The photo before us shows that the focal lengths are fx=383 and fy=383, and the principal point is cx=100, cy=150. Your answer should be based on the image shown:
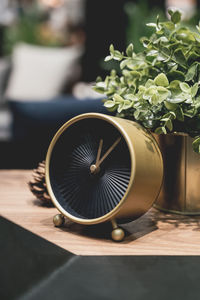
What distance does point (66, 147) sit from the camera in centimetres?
85

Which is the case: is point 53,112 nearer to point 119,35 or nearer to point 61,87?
point 61,87

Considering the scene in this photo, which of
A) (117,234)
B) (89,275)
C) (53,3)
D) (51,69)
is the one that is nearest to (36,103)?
(117,234)

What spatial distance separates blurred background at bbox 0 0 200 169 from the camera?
1.88 metres

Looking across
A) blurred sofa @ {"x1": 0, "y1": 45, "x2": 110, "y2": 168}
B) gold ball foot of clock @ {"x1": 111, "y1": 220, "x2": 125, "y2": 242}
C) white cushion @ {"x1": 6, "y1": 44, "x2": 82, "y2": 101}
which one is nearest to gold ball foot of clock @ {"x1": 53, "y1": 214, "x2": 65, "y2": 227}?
gold ball foot of clock @ {"x1": 111, "y1": 220, "x2": 125, "y2": 242}

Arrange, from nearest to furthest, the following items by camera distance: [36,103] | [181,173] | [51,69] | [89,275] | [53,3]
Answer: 1. [89,275]
2. [181,173]
3. [36,103]
4. [51,69]
5. [53,3]

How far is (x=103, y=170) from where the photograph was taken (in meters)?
0.80

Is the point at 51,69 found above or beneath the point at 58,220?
above

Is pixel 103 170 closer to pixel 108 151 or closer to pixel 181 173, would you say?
pixel 108 151

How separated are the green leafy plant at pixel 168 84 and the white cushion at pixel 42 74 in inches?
111

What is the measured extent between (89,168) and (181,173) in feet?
0.68

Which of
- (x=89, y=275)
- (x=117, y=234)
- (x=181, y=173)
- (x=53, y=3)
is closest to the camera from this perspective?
(x=89, y=275)

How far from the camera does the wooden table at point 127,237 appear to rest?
715mm

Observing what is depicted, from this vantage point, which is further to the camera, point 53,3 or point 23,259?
point 53,3

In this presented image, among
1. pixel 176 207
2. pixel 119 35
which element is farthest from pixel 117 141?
pixel 119 35
